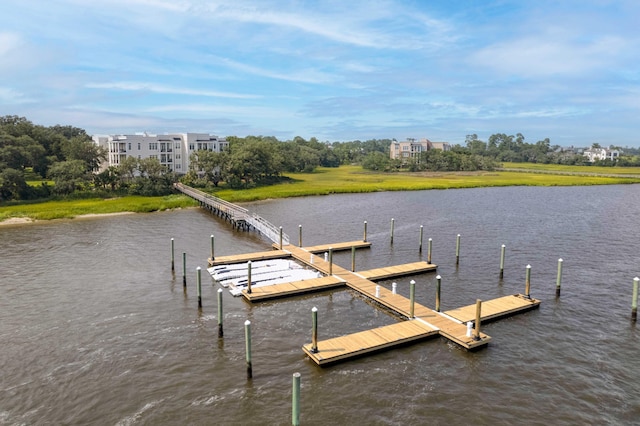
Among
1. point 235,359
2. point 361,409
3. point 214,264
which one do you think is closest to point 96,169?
point 214,264

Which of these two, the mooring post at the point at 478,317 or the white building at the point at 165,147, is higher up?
the white building at the point at 165,147

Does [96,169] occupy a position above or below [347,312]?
above

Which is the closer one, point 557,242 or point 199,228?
point 557,242

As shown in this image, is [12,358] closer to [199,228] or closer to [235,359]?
[235,359]

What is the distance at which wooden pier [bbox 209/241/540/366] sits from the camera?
21953 millimetres

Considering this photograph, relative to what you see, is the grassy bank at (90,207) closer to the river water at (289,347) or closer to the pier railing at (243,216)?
the pier railing at (243,216)

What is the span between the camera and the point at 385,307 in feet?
91.2

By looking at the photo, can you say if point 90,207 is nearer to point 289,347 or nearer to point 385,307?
point 385,307

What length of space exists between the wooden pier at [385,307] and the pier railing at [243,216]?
584 cm

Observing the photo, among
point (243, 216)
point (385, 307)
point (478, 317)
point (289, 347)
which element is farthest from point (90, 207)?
point (478, 317)

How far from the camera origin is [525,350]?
22641 millimetres

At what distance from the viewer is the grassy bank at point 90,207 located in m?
60.0

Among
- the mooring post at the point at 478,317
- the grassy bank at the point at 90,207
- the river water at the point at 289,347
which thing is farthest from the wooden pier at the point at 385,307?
the grassy bank at the point at 90,207

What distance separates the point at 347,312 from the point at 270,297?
5280 mm
